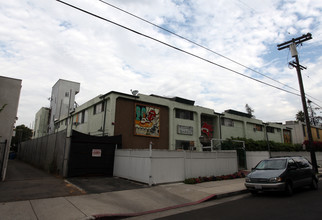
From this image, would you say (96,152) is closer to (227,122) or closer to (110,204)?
(110,204)

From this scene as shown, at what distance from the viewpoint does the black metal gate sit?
12541mm

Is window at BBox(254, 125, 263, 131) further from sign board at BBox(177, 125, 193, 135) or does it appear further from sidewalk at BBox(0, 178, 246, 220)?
sidewalk at BBox(0, 178, 246, 220)

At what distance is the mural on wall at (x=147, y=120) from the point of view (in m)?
19.6

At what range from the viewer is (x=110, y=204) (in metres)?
7.19

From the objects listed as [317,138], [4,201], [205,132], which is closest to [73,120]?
[205,132]

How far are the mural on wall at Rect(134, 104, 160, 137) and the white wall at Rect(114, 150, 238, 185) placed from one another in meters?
5.84

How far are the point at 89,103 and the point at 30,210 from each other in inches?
664

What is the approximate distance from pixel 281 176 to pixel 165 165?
555 cm

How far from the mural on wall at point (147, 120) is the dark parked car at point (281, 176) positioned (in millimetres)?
11665

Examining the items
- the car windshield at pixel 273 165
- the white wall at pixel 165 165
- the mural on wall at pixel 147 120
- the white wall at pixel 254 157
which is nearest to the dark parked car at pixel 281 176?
the car windshield at pixel 273 165

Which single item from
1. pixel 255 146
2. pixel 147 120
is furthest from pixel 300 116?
pixel 147 120

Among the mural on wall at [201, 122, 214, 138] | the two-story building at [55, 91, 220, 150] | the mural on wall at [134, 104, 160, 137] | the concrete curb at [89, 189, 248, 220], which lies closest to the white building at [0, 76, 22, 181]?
the two-story building at [55, 91, 220, 150]

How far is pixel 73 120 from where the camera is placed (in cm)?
2678

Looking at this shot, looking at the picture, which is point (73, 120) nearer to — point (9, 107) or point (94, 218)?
point (9, 107)
